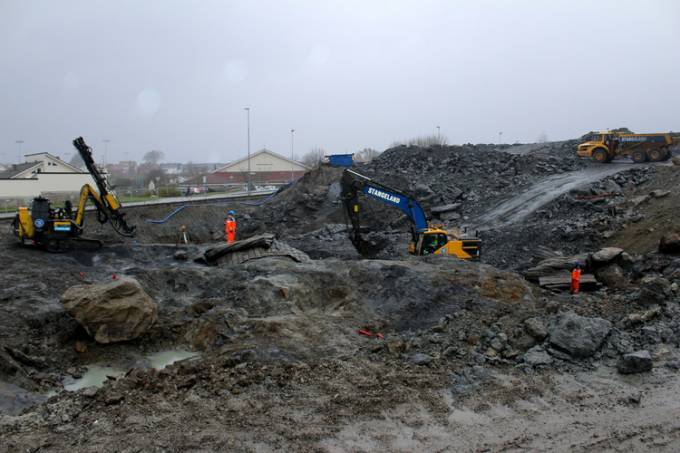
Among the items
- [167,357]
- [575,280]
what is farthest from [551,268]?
[167,357]

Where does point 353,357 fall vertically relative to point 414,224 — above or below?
below

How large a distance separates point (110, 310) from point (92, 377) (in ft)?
3.91

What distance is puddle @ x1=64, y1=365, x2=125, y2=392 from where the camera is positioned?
8538 millimetres

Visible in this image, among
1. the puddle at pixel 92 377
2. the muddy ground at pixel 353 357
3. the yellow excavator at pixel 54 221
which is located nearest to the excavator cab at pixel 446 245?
the muddy ground at pixel 353 357

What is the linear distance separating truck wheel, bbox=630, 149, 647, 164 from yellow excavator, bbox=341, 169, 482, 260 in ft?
48.1

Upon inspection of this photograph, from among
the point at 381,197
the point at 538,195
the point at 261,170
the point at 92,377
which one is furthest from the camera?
the point at 261,170

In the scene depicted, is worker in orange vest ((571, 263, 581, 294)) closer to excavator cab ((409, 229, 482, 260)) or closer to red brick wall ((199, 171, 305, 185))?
excavator cab ((409, 229, 482, 260))

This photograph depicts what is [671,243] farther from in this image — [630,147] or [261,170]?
[261,170]

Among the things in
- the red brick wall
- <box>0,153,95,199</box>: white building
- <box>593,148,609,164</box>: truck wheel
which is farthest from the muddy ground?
the red brick wall

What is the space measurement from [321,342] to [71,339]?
184 inches

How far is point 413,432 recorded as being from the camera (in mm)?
6266

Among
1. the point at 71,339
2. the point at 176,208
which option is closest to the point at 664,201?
the point at 71,339

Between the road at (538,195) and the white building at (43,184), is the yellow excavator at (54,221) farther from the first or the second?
the white building at (43,184)

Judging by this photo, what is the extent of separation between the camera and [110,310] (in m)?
9.53
